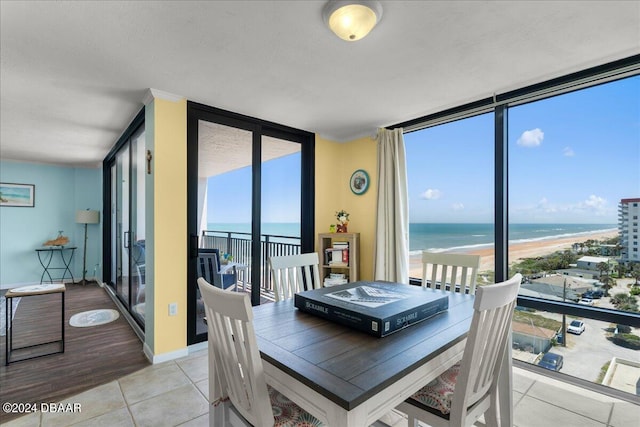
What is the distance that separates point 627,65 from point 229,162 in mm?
3446

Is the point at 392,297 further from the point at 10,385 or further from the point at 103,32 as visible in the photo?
the point at 10,385

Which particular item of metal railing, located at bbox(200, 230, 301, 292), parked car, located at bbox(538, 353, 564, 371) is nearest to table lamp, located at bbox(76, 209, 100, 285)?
metal railing, located at bbox(200, 230, 301, 292)

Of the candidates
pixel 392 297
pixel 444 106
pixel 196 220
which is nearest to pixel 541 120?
pixel 444 106

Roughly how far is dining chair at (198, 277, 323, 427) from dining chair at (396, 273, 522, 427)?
51cm

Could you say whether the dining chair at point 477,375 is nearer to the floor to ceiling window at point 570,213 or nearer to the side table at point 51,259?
the floor to ceiling window at point 570,213

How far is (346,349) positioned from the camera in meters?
1.14

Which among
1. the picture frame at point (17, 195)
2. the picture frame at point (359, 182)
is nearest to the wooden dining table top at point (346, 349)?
the picture frame at point (359, 182)

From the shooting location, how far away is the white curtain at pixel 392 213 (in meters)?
3.30

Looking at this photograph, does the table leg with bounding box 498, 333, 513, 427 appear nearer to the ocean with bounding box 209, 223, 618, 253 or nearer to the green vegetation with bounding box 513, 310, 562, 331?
the green vegetation with bounding box 513, 310, 562, 331

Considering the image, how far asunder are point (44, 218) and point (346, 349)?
23.2 feet

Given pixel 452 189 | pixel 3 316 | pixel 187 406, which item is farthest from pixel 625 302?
pixel 3 316

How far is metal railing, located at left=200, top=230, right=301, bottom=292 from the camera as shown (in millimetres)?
3297

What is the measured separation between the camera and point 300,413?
1231mm

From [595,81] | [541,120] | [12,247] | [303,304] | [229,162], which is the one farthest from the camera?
[12,247]
